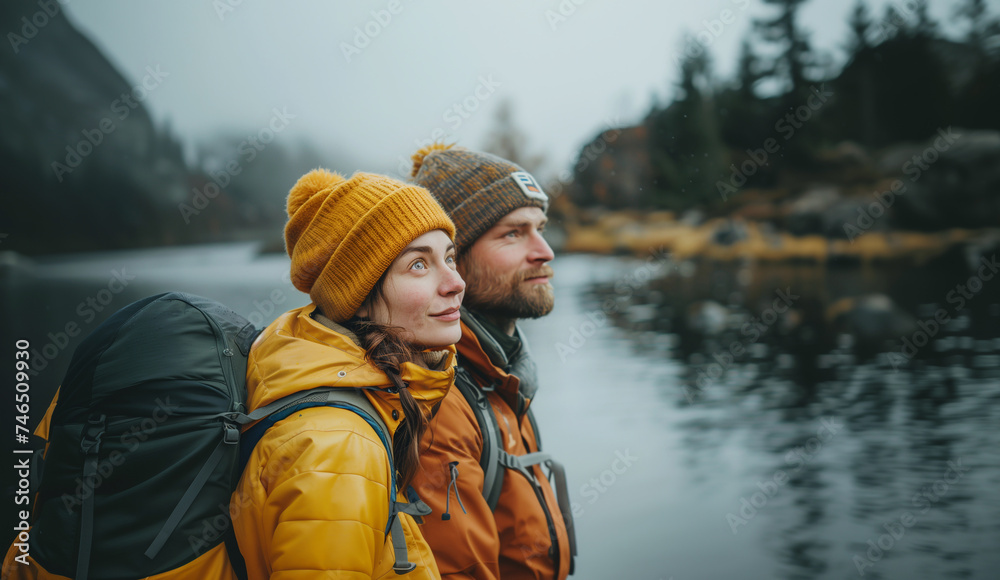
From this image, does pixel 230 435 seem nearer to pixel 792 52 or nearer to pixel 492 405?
pixel 492 405

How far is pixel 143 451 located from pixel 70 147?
4.34 m

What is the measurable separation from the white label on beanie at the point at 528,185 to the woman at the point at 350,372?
50cm

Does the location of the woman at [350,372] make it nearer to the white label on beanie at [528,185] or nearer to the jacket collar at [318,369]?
the jacket collar at [318,369]

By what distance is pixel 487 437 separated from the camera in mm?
1459

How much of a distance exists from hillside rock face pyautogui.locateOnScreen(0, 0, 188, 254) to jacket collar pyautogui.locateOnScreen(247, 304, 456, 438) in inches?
149

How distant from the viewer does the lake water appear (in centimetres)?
443

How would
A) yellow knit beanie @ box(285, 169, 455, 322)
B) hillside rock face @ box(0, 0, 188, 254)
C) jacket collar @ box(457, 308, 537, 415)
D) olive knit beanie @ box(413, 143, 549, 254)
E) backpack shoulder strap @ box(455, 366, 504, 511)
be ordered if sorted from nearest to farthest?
yellow knit beanie @ box(285, 169, 455, 322)
backpack shoulder strap @ box(455, 366, 504, 511)
jacket collar @ box(457, 308, 537, 415)
olive knit beanie @ box(413, 143, 549, 254)
hillside rock face @ box(0, 0, 188, 254)

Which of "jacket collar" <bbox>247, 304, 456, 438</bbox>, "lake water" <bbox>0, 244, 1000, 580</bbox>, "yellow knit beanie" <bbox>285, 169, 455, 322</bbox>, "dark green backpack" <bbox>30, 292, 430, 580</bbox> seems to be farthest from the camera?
"lake water" <bbox>0, 244, 1000, 580</bbox>

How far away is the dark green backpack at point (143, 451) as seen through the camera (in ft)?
2.81

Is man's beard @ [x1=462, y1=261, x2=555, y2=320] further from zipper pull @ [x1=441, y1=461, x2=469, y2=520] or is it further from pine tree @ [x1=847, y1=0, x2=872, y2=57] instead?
pine tree @ [x1=847, y1=0, x2=872, y2=57]

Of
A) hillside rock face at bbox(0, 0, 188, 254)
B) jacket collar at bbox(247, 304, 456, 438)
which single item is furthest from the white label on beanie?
hillside rock face at bbox(0, 0, 188, 254)

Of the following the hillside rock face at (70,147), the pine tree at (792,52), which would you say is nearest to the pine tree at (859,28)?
the pine tree at (792,52)

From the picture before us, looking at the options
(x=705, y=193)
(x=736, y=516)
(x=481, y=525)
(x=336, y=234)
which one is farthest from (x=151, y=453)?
(x=705, y=193)

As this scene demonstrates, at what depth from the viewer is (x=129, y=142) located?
4668mm
